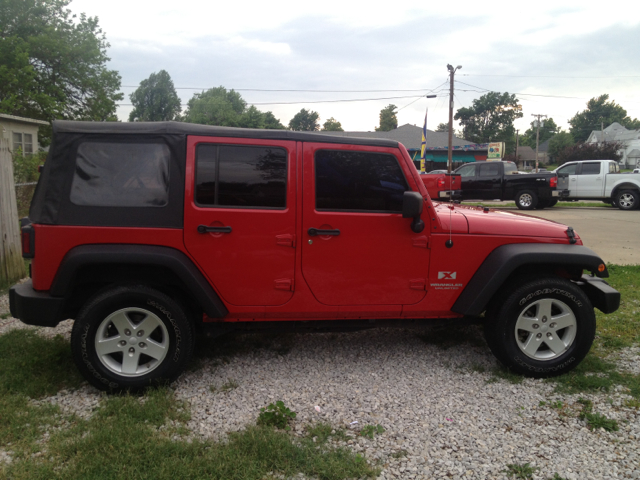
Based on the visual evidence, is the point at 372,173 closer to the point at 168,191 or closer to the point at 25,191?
the point at 168,191

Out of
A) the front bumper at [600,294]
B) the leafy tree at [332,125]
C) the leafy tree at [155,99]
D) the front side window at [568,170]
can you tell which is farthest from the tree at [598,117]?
the front bumper at [600,294]

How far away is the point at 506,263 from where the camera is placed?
3594 mm

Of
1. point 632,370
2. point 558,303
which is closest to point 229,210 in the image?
point 558,303

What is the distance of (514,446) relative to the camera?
2.87m

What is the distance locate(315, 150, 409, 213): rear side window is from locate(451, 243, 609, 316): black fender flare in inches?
32.3

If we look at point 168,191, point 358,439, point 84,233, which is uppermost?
point 168,191

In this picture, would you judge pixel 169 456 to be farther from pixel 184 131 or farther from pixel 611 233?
pixel 611 233

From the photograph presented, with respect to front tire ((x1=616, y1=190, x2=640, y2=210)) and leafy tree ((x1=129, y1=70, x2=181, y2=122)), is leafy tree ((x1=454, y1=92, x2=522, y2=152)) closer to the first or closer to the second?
leafy tree ((x1=129, y1=70, x2=181, y2=122))

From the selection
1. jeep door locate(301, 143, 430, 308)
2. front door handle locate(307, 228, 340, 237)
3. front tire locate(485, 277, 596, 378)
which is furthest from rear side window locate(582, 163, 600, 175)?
front door handle locate(307, 228, 340, 237)

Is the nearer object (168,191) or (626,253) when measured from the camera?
(168,191)

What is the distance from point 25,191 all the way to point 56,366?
7.49 m

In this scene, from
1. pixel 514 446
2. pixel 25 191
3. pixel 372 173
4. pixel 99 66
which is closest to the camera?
pixel 514 446

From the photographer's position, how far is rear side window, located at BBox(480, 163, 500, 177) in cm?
1855

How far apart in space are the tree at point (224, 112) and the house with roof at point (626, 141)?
1724 inches
